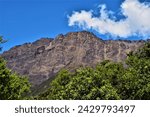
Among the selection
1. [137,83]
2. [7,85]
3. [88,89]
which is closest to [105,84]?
[88,89]

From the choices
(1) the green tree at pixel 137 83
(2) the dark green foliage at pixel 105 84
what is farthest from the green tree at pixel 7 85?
(1) the green tree at pixel 137 83

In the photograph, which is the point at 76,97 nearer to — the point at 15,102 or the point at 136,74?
the point at 136,74

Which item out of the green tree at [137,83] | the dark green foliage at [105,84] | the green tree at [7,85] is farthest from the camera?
the green tree at [137,83]

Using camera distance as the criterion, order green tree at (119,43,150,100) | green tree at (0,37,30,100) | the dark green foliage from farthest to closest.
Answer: green tree at (119,43,150,100), the dark green foliage, green tree at (0,37,30,100)

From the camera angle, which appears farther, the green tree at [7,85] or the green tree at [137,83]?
the green tree at [137,83]

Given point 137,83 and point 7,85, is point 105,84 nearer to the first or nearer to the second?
point 137,83

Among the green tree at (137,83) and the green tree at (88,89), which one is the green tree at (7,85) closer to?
the green tree at (88,89)

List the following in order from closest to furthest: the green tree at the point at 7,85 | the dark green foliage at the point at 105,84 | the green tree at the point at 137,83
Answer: the green tree at the point at 7,85 → the dark green foliage at the point at 105,84 → the green tree at the point at 137,83

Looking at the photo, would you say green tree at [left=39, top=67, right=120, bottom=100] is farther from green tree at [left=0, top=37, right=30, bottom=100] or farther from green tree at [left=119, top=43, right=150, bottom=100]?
green tree at [left=119, top=43, right=150, bottom=100]

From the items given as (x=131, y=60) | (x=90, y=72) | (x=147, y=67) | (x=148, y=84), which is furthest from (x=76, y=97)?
(x=131, y=60)

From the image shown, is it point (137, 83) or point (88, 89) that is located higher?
point (137, 83)

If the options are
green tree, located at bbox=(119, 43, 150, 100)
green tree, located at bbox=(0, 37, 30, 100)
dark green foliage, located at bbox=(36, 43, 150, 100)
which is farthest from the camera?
green tree, located at bbox=(119, 43, 150, 100)

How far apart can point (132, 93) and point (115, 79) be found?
682 centimetres

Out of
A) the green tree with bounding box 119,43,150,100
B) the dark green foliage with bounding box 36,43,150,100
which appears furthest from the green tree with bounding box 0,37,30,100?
the green tree with bounding box 119,43,150,100
